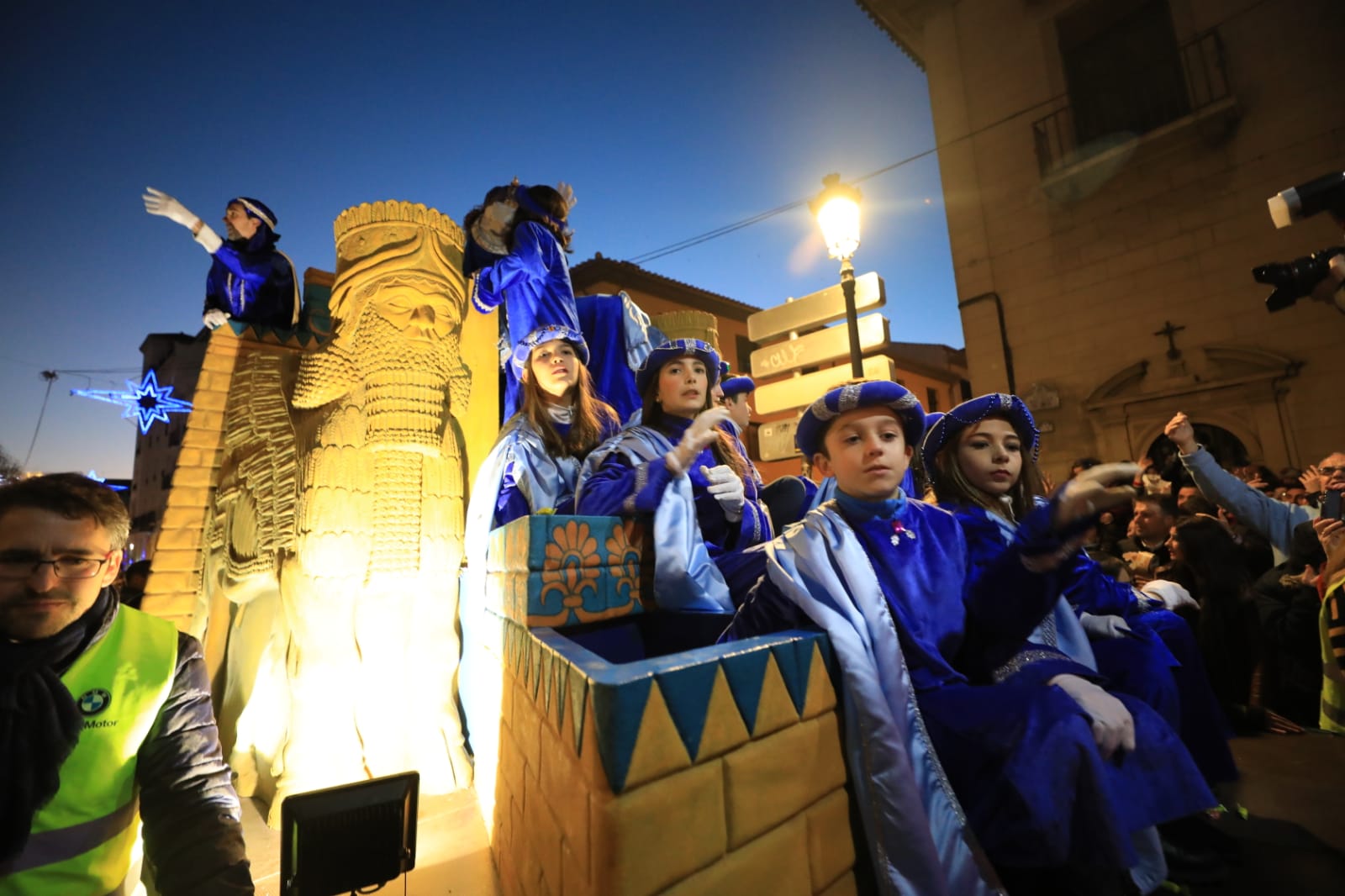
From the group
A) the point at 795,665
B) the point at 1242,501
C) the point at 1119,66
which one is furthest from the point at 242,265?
the point at 1119,66

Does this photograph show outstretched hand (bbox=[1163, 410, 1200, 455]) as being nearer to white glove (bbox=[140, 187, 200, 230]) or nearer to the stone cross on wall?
white glove (bbox=[140, 187, 200, 230])

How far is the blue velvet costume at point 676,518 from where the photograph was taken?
6.59 feet

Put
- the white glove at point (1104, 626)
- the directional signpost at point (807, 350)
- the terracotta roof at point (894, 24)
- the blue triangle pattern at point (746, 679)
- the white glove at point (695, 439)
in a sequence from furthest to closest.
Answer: the terracotta roof at point (894, 24), the directional signpost at point (807, 350), the white glove at point (695, 439), the white glove at point (1104, 626), the blue triangle pattern at point (746, 679)

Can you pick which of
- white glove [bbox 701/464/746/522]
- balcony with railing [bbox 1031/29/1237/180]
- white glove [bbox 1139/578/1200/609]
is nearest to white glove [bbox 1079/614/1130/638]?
white glove [bbox 1139/578/1200/609]

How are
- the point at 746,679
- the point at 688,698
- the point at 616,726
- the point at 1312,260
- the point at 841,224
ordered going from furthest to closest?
the point at 841,224
the point at 1312,260
the point at 746,679
the point at 688,698
the point at 616,726

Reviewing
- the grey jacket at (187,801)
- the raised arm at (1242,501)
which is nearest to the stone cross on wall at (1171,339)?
the raised arm at (1242,501)

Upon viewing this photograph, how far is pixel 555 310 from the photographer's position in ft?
10.9

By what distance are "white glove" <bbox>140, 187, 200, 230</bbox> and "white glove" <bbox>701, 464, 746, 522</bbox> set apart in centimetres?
327

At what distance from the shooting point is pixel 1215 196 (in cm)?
761

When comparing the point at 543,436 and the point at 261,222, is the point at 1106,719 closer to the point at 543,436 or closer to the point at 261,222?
the point at 543,436

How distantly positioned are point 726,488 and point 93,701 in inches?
73.0

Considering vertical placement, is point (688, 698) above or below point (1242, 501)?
below

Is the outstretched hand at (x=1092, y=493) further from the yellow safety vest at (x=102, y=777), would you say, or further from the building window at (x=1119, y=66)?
the building window at (x=1119, y=66)

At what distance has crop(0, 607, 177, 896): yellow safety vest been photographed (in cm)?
121
